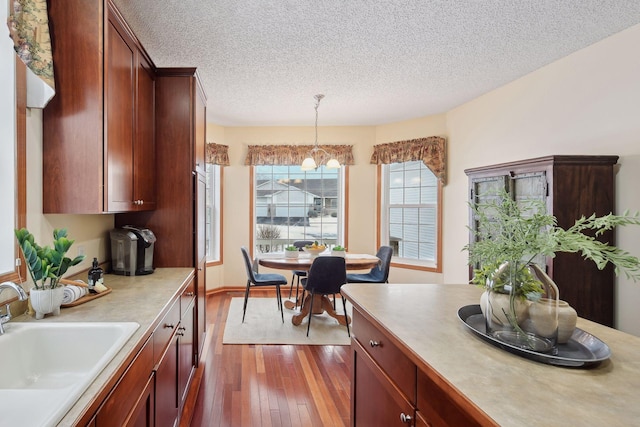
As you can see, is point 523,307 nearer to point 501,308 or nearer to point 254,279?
point 501,308

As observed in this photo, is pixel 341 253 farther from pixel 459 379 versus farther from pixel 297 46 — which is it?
pixel 459 379

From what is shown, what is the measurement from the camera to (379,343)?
4.64ft

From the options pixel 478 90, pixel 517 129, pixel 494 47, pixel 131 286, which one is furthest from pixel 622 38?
pixel 131 286

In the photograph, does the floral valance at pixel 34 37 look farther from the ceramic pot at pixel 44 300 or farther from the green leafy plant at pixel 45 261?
the ceramic pot at pixel 44 300

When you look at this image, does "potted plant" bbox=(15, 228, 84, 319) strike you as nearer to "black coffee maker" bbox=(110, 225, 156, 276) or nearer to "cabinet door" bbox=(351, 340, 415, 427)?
"black coffee maker" bbox=(110, 225, 156, 276)

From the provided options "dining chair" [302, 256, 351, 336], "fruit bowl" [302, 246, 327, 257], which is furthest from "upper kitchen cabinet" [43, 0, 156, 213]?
"fruit bowl" [302, 246, 327, 257]

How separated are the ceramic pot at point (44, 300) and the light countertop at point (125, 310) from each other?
0.11 feet

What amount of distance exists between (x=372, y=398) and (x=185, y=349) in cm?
134

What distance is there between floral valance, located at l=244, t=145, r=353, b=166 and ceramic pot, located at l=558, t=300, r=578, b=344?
14.4ft

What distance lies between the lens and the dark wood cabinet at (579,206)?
7.89ft

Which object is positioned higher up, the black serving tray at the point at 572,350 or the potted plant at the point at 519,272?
the potted plant at the point at 519,272

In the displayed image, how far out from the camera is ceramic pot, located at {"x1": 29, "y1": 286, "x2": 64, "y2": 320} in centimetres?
146

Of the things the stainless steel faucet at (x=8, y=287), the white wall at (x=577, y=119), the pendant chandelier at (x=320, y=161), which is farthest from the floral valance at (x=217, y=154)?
the stainless steel faucet at (x=8, y=287)

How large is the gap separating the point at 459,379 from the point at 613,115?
9.12 ft
